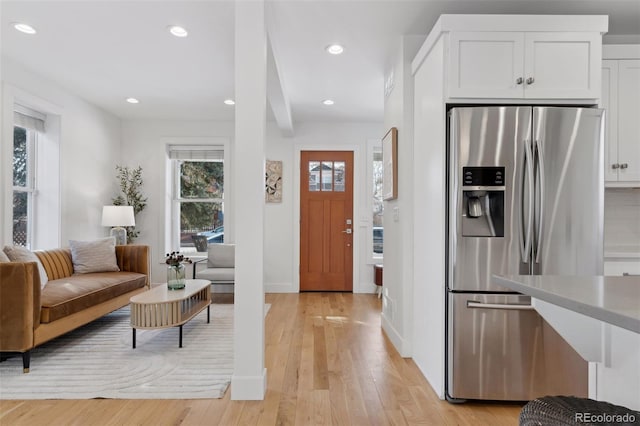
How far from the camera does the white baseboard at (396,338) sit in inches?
110

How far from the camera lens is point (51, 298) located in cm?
274

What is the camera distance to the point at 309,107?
15.2ft

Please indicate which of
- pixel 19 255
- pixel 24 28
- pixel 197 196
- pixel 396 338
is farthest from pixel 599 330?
pixel 197 196

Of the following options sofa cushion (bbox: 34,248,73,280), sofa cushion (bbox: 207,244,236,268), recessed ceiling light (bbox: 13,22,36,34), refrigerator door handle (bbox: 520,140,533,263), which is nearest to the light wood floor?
refrigerator door handle (bbox: 520,140,533,263)

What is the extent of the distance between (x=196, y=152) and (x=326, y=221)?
2332 mm

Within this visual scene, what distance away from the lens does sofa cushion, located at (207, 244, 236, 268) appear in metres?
4.84

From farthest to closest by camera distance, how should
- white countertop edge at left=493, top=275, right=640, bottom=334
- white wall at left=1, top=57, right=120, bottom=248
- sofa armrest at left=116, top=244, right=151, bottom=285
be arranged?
sofa armrest at left=116, top=244, right=151, bottom=285, white wall at left=1, top=57, right=120, bottom=248, white countertop edge at left=493, top=275, right=640, bottom=334

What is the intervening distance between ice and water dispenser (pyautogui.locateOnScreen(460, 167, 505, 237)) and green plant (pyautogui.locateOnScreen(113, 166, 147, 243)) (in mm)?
4781

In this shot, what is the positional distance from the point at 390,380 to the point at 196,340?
5.75 ft

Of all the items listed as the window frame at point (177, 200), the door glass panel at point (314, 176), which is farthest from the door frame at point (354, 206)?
the window frame at point (177, 200)

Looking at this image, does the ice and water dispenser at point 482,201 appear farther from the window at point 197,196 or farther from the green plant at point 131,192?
the green plant at point 131,192

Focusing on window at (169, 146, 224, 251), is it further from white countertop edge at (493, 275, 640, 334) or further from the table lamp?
white countertop edge at (493, 275, 640, 334)

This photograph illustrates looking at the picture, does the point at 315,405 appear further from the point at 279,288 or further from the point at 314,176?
the point at 314,176

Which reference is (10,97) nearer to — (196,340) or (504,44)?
(196,340)
